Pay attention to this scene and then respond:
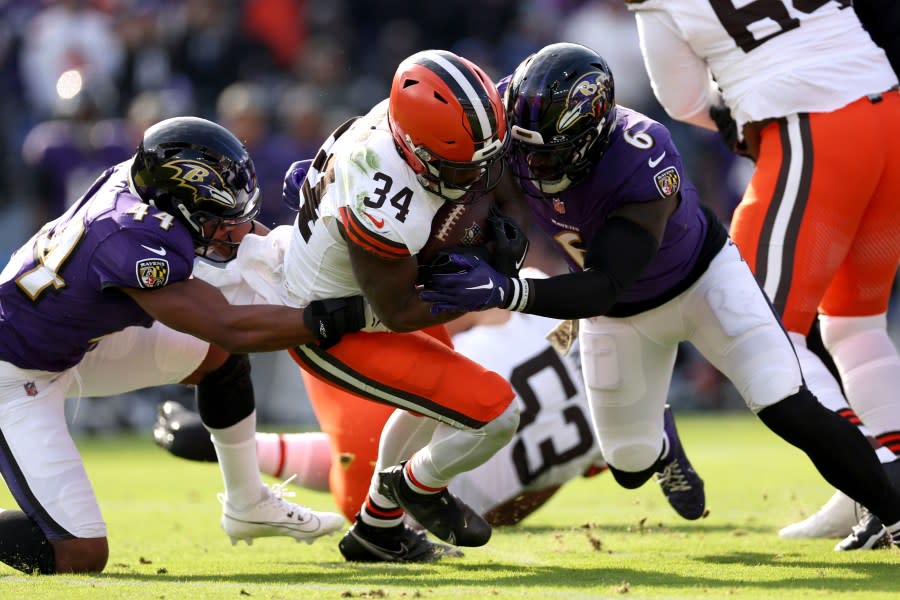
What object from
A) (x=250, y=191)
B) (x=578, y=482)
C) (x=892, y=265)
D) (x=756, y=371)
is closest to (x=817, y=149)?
(x=892, y=265)

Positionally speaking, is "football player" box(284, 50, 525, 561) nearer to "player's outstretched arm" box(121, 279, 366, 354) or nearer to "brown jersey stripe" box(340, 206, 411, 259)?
"brown jersey stripe" box(340, 206, 411, 259)

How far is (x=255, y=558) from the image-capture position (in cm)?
520

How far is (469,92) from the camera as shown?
4.35 meters

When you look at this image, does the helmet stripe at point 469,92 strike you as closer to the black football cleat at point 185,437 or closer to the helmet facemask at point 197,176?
the helmet facemask at point 197,176

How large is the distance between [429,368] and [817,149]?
66.4 inches

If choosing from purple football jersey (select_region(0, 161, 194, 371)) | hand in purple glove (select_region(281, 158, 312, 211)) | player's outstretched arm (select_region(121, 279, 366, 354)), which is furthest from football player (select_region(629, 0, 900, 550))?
purple football jersey (select_region(0, 161, 194, 371))

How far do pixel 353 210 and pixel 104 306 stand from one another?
1062 mm

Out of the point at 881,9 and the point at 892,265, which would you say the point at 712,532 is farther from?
the point at 881,9

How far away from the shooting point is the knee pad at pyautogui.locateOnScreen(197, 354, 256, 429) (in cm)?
532

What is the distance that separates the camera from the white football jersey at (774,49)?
516 centimetres

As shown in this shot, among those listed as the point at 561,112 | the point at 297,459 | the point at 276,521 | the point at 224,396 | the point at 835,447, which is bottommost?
the point at 297,459

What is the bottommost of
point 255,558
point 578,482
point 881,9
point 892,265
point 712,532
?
point 578,482

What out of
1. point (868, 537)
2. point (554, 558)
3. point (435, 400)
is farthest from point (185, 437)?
point (868, 537)

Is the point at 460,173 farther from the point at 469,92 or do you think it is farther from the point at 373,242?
the point at 373,242
